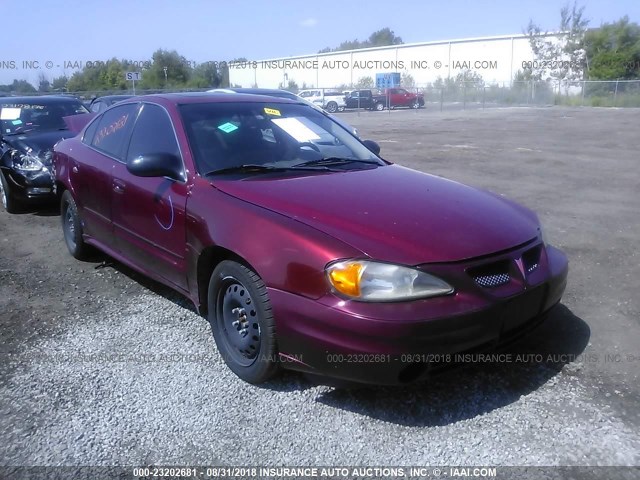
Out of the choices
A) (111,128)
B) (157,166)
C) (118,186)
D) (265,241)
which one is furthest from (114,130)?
(265,241)

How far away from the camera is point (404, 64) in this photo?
214 ft

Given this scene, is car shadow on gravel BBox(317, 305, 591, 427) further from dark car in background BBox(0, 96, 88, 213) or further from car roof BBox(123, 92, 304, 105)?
dark car in background BBox(0, 96, 88, 213)

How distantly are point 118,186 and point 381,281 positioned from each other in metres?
2.46

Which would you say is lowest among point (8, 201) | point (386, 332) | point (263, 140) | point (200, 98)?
point (8, 201)

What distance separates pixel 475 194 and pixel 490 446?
1.62 metres

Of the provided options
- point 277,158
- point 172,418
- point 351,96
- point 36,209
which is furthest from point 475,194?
point 351,96

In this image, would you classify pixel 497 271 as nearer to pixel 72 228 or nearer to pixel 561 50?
pixel 72 228

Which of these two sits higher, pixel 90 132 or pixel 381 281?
pixel 90 132

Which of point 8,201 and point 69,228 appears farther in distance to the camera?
point 8,201

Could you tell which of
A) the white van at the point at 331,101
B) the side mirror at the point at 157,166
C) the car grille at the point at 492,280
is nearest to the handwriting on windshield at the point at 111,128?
the side mirror at the point at 157,166

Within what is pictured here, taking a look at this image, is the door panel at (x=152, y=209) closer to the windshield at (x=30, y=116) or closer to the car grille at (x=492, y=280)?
the car grille at (x=492, y=280)

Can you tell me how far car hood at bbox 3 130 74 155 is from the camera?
300 inches

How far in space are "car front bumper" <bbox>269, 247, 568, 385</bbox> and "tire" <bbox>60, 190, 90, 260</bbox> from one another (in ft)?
10.2

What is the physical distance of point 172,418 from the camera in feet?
10.0
